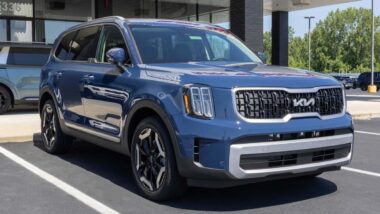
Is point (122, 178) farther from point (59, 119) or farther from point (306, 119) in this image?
point (306, 119)

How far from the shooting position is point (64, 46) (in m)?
7.64

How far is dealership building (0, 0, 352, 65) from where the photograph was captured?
15461 millimetres

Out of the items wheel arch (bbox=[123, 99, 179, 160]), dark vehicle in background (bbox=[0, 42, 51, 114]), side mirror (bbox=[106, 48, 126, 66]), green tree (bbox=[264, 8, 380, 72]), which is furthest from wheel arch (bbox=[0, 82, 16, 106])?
green tree (bbox=[264, 8, 380, 72])

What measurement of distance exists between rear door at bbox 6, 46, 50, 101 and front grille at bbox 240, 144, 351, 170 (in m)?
9.40

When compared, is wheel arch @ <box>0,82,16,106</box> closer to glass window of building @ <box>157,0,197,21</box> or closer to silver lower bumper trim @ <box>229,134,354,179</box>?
silver lower bumper trim @ <box>229,134,354,179</box>

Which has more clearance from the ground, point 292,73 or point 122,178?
point 292,73

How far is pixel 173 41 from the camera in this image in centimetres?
605

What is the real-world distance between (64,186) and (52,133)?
2.03 meters

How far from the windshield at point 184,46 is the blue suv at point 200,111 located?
0.01 metres

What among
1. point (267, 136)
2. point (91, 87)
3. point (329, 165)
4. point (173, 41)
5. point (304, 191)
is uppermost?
point (173, 41)

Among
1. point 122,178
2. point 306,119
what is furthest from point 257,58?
point 122,178

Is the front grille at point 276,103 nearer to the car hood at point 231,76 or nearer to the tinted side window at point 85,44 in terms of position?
the car hood at point 231,76

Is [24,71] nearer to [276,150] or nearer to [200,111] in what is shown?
[200,111]

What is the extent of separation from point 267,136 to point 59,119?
12.0 feet
